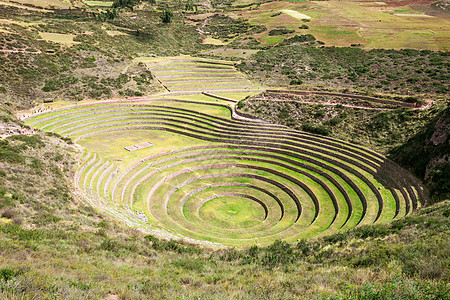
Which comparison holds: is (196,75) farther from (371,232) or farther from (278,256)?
(278,256)

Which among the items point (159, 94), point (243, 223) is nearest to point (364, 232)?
point (243, 223)

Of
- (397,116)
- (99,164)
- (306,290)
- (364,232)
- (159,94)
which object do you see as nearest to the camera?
(306,290)

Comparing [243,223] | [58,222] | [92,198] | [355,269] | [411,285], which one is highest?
[411,285]

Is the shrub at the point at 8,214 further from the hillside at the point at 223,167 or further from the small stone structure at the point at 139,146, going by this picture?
the small stone structure at the point at 139,146

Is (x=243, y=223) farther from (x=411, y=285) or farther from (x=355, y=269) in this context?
(x=411, y=285)

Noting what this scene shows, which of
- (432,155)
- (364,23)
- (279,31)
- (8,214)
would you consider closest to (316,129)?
(432,155)

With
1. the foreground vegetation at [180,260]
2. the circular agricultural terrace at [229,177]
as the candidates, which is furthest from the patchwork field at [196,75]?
the foreground vegetation at [180,260]
